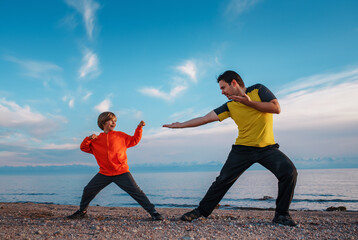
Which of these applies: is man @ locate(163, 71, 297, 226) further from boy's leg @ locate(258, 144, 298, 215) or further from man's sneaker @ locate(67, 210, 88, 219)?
man's sneaker @ locate(67, 210, 88, 219)

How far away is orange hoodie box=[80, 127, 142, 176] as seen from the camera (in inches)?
234

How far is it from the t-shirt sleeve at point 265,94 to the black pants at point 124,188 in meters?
3.12

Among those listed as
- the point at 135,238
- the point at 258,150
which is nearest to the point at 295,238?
the point at 258,150

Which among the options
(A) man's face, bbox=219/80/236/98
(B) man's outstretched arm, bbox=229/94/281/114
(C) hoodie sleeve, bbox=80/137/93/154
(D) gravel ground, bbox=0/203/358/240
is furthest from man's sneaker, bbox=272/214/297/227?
(C) hoodie sleeve, bbox=80/137/93/154

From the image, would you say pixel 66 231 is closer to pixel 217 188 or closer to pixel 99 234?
pixel 99 234

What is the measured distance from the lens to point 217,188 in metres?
5.30

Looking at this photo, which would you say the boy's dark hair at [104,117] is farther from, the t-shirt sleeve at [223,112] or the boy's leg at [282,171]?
the boy's leg at [282,171]

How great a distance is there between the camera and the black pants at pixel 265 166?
15.9 ft

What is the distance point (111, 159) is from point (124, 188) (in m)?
0.67

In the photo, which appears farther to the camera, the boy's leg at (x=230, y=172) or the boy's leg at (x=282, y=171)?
the boy's leg at (x=230, y=172)

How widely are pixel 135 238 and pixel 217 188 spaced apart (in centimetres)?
189

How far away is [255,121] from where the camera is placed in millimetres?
4949

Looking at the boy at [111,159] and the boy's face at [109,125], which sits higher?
the boy's face at [109,125]

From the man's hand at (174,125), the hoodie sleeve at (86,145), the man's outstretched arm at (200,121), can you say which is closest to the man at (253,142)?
the man's outstretched arm at (200,121)
